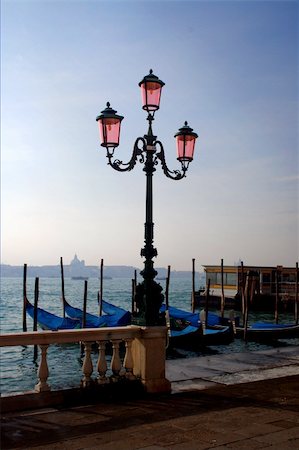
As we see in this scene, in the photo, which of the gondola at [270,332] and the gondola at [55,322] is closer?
the gondola at [270,332]

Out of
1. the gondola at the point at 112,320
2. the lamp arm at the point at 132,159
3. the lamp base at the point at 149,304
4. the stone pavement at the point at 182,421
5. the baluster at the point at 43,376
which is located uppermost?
the lamp arm at the point at 132,159

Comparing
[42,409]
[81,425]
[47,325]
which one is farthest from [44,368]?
[47,325]

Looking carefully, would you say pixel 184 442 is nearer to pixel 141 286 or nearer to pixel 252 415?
pixel 252 415

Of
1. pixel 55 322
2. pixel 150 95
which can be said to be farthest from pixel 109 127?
pixel 55 322

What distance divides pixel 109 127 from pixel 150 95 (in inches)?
32.4

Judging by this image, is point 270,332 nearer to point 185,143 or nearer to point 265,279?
point 185,143

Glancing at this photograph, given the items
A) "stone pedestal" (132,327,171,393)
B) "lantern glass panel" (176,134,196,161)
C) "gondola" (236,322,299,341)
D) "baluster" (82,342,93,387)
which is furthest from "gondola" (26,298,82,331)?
"baluster" (82,342,93,387)

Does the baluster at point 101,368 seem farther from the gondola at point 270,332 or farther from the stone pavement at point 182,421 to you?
the gondola at point 270,332

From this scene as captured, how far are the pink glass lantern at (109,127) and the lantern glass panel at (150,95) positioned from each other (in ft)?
1.56

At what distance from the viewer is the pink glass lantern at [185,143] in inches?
322

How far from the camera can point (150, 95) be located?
7.68 metres

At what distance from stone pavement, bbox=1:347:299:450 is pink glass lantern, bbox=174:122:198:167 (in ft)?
12.0

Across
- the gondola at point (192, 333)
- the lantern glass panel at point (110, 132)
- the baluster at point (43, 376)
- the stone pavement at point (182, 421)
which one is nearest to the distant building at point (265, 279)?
the gondola at point (192, 333)

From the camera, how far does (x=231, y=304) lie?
50344 millimetres
